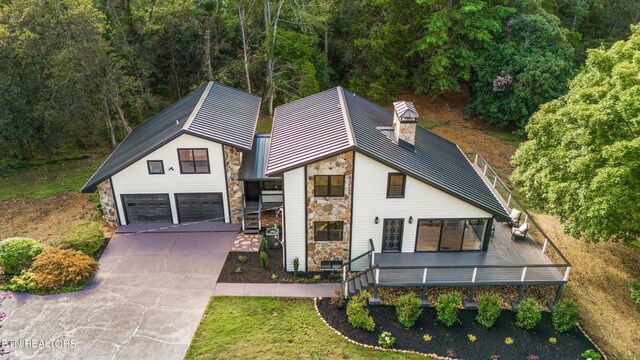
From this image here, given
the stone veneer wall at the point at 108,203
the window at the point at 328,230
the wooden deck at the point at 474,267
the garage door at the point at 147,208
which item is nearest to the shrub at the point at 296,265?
the window at the point at 328,230

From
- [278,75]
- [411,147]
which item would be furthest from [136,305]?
[278,75]

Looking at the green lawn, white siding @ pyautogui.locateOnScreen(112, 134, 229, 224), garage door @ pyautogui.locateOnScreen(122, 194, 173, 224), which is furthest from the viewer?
the green lawn

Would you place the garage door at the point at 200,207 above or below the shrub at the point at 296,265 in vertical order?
above

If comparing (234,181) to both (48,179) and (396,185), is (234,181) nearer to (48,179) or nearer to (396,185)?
(396,185)

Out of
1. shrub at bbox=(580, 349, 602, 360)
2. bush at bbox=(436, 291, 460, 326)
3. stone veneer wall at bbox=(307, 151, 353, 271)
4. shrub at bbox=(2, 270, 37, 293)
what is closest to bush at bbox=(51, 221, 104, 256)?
shrub at bbox=(2, 270, 37, 293)

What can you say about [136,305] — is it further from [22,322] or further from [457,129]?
[457,129]

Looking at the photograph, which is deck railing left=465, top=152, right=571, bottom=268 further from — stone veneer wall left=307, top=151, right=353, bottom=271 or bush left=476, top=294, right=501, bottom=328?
stone veneer wall left=307, top=151, right=353, bottom=271

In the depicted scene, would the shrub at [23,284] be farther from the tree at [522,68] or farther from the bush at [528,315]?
the tree at [522,68]
